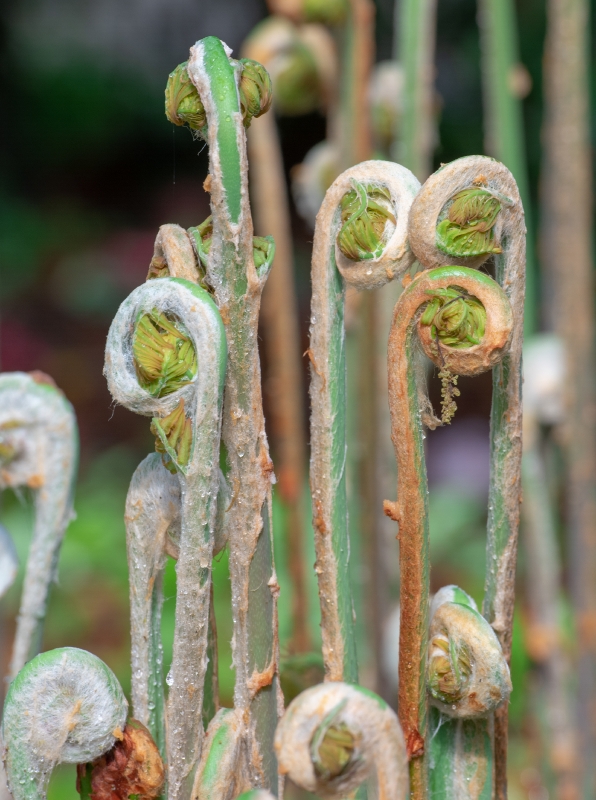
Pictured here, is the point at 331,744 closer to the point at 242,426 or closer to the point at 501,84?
the point at 242,426

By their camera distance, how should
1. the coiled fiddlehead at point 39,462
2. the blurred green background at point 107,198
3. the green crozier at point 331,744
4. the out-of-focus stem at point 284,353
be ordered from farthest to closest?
the blurred green background at point 107,198 → the out-of-focus stem at point 284,353 → the coiled fiddlehead at point 39,462 → the green crozier at point 331,744

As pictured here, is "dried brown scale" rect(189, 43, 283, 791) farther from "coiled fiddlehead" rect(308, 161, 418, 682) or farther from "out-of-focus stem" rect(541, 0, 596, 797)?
"out-of-focus stem" rect(541, 0, 596, 797)

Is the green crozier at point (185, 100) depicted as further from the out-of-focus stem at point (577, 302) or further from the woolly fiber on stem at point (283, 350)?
the out-of-focus stem at point (577, 302)

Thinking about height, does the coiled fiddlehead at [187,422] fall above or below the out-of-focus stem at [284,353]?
below

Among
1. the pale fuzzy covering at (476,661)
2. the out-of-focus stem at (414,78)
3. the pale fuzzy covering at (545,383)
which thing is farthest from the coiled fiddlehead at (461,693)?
the pale fuzzy covering at (545,383)

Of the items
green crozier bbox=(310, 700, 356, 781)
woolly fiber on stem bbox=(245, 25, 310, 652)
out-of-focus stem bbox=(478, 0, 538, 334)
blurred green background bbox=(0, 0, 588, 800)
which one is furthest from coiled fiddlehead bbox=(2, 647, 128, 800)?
blurred green background bbox=(0, 0, 588, 800)

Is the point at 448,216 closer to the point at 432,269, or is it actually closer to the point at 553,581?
the point at 432,269
